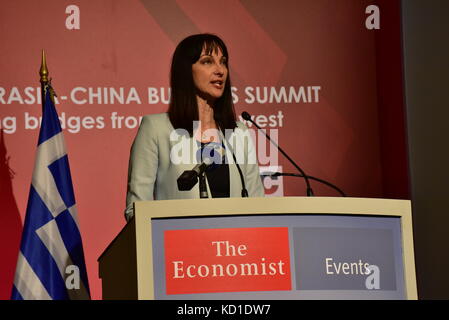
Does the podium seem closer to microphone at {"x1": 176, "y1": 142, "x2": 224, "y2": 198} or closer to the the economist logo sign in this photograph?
the the economist logo sign

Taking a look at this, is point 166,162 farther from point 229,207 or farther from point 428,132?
point 428,132

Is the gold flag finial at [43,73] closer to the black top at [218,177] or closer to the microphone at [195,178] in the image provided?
the black top at [218,177]

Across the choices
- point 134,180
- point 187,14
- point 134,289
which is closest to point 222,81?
point 134,180

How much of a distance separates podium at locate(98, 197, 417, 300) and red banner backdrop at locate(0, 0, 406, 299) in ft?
8.45

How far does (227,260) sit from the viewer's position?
2070 millimetres

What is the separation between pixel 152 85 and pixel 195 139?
1.43 meters

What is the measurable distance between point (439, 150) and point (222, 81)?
159 cm

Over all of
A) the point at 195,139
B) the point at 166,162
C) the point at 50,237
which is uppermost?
the point at 195,139

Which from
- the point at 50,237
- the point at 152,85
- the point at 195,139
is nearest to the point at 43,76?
the point at 152,85

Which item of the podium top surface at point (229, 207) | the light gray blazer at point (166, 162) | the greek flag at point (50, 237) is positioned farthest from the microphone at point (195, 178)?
the greek flag at point (50, 237)

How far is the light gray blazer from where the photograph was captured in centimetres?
325
